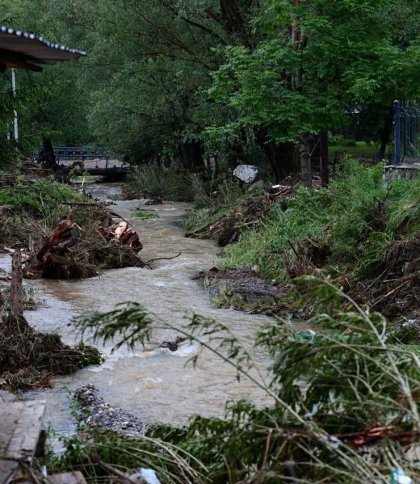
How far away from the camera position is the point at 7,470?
170 inches

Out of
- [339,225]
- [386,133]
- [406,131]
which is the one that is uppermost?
[406,131]

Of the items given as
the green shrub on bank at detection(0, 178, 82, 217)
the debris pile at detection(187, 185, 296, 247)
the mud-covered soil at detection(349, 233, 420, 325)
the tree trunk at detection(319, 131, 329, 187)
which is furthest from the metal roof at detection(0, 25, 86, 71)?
the tree trunk at detection(319, 131, 329, 187)

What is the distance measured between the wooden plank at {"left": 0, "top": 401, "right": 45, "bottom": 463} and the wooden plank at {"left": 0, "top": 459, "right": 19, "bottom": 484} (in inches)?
1.6

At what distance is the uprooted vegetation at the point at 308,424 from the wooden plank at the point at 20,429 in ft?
0.99

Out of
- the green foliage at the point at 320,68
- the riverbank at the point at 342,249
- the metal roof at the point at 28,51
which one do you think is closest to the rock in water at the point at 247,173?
the green foliage at the point at 320,68

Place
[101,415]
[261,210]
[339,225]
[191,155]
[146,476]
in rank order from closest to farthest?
[146,476] → [101,415] → [339,225] → [261,210] → [191,155]

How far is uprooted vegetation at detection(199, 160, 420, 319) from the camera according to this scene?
11836mm

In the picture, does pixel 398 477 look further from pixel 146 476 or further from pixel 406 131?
pixel 406 131

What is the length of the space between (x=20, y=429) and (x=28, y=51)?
233 centimetres

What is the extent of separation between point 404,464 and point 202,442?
137 cm

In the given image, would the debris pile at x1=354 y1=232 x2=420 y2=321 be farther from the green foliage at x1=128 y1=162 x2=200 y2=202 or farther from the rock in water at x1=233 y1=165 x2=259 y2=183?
the green foliage at x1=128 y1=162 x2=200 y2=202

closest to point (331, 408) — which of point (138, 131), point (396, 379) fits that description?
point (396, 379)

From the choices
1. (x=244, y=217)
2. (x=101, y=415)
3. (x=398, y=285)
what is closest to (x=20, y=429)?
(x=101, y=415)

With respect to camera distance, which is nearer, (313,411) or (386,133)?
(313,411)
